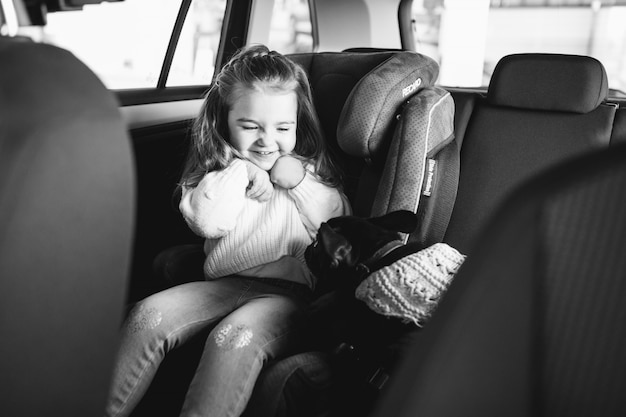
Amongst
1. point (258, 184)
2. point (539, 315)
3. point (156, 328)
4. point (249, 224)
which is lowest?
point (156, 328)

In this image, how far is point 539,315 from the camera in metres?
0.51

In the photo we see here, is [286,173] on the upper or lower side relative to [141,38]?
lower

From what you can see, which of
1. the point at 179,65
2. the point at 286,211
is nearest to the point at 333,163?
the point at 286,211

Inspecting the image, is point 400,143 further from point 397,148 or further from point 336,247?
point 336,247

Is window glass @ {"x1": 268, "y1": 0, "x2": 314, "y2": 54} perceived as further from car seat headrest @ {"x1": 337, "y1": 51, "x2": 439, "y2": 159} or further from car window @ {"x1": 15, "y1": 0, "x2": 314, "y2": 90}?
car seat headrest @ {"x1": 337, "y1": 51, "x2": 439, "y2": 159}

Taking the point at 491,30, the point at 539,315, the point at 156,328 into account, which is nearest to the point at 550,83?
the point at 156,328

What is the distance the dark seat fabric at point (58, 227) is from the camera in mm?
567

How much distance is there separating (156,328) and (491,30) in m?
3.37

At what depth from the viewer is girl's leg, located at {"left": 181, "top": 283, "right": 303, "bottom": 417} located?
1349mm

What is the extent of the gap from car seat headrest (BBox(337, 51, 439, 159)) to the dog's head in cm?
41

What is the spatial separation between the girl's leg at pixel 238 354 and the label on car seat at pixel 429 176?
53 centimetres

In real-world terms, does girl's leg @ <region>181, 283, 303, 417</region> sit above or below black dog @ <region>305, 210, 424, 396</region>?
below

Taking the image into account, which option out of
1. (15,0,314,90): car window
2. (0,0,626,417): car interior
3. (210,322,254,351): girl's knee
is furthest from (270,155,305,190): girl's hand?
(0,0,626,417): car interior

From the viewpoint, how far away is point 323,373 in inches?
54.2
